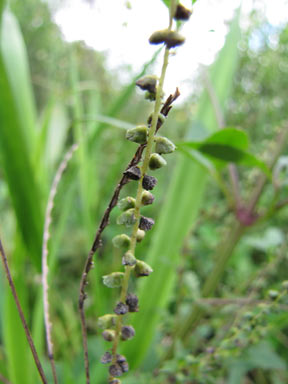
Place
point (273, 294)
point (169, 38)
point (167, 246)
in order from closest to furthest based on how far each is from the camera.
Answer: point (169, 38) → point (273, 294) → point (167, 246)

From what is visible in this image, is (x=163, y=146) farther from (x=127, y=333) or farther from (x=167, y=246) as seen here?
(x=167, y=246)

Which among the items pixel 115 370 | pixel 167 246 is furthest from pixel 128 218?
pixel 167 246

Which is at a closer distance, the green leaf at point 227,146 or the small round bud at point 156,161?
the small round bud at point 156,161

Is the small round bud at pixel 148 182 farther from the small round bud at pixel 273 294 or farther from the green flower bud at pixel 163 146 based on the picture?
the small round bud at pixel 273 294

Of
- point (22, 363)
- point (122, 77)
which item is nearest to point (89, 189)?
point (22, 363)

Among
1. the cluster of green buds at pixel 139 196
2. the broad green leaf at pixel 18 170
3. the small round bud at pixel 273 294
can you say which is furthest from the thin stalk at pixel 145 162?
the broad green leaf at pixel 18 170

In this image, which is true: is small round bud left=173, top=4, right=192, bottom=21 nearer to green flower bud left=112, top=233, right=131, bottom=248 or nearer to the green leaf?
green flower bud left=112, top=233, right=131, bottom=248

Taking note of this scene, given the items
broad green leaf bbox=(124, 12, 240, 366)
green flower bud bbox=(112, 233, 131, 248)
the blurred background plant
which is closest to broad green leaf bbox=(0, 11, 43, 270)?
the blurred background plant
